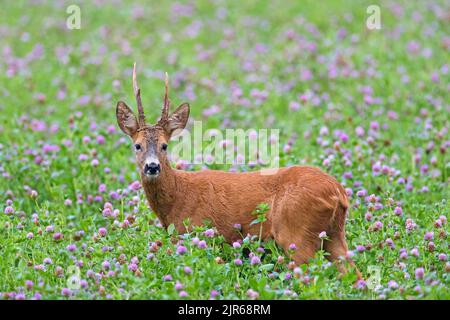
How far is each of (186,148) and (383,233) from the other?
3332 millimetres

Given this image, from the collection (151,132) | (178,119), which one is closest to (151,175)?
(151,132)

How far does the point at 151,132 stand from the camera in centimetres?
672

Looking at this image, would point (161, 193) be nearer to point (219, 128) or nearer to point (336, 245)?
point (336, 245)

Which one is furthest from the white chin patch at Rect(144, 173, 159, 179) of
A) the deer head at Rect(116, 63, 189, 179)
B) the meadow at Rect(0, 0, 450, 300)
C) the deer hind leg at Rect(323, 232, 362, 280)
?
the deer hind leg at Rect(323, 232, 362, 280)

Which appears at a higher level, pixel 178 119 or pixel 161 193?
pixel 178 119

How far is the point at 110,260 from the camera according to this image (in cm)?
604

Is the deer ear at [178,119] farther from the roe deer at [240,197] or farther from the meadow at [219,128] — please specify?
the meadow at [219,128]

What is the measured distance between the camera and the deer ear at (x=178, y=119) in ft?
22.6

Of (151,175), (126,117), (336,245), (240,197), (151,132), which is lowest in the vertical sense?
(336,245)

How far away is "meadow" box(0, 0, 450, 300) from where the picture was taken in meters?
5.79

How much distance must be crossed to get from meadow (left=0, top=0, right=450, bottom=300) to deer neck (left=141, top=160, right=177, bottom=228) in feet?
0.42

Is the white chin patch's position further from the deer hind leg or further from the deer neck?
the deer hind leg

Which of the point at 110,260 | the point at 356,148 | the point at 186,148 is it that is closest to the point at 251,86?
the point at 186,148

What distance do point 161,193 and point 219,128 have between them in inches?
135
